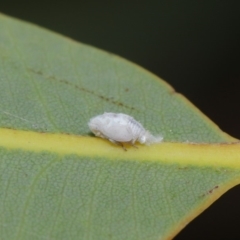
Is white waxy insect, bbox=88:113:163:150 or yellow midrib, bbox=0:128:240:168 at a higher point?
white waxy insect, bbox=88:113:163:150

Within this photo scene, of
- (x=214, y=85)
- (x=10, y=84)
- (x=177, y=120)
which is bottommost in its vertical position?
(x=177, y=120)

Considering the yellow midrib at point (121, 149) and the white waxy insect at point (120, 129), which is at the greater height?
the white waxy insect at point (120, 129)

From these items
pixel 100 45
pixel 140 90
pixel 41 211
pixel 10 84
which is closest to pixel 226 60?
pixel 100 45

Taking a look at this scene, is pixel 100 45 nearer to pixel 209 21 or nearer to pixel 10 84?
pixel 209 21

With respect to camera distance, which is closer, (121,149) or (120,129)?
(121,149)

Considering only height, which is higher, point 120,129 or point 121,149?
point 120,129
